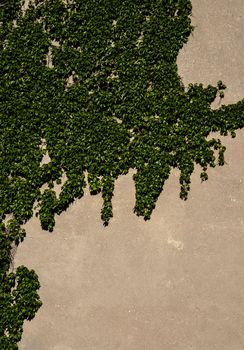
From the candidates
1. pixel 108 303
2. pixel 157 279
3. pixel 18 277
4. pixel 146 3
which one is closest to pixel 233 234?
pixel 157 279

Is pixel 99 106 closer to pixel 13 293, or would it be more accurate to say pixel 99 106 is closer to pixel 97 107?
pixel 97 107

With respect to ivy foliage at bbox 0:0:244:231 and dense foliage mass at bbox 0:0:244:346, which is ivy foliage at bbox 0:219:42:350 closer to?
dense foliage mass at bbox 0:0:244:346

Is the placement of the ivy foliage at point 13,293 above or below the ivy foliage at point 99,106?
below

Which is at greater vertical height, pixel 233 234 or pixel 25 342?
pixel 233 234

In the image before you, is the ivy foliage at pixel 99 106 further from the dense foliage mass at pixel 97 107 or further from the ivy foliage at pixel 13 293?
the ivy foliage at pixel 13 293

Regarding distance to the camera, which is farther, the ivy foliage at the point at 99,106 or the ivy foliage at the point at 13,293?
the ivy foliage at the point at 99,106

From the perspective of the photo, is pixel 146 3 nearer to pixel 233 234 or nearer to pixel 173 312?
pixel 233 234

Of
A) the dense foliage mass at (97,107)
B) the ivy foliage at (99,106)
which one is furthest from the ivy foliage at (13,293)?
the ivy foliage at (99,106)

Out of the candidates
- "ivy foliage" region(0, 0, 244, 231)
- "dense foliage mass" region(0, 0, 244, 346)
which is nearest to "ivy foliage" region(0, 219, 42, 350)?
"dense foliage mass" region(0, 0, 244, 346)

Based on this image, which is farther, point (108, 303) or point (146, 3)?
point (146, 3)
